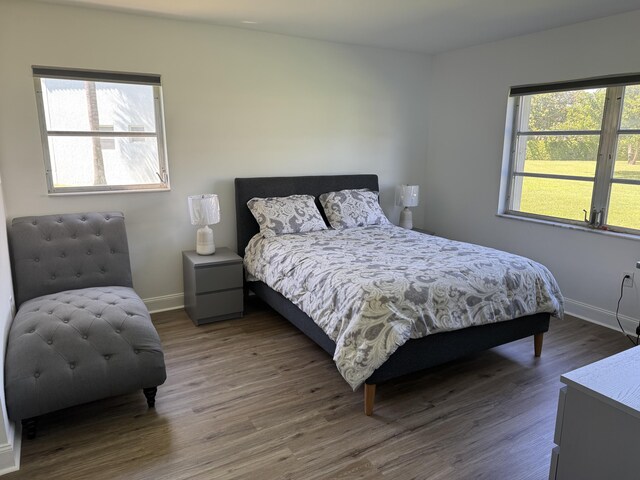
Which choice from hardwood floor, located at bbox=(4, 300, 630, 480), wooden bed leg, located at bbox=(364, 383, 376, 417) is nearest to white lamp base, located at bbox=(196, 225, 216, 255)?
hardwood floor, located at bbox=(4, 300, 630, 480)

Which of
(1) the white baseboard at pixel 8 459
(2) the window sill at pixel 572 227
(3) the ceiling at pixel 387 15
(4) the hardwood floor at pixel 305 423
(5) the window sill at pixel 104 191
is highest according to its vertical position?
(3) the ceiling at pixel 387 15

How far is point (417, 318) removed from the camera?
2.43 m

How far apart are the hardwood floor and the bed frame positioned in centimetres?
21

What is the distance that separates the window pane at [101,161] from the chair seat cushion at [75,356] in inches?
51.5

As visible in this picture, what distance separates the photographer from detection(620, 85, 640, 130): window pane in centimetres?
340

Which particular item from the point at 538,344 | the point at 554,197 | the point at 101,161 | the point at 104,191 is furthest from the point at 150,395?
the point at 554,197

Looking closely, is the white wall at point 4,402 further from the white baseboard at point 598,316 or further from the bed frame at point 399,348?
the white baseboard at point 598,316

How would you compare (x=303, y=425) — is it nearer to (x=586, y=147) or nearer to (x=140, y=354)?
(x=140, y=354)

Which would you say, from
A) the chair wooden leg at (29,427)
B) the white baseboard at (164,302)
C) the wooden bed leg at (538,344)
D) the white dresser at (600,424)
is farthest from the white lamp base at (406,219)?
the chair wooden leg at (29,427)

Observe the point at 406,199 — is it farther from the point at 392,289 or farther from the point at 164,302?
the point at 164,302

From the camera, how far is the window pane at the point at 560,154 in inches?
147

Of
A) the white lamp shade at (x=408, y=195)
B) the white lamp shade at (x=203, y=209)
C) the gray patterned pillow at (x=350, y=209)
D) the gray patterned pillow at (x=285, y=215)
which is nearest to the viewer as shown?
the white lamp shade at (x=203, y=209)

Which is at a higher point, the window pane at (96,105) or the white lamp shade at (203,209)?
the window pane at (96,105)

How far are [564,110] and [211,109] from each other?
3139mm
